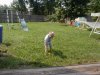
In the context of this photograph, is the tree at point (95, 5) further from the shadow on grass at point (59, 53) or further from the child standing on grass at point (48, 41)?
the child standing on grass at point (48, 41)

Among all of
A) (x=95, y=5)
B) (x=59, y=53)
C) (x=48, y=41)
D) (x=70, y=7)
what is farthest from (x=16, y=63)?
(x=70, y=7)

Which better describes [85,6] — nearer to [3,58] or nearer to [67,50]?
[67,50]

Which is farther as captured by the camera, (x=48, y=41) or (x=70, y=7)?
(x=70, y=7)

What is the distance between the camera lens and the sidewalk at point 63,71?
22.9 feet

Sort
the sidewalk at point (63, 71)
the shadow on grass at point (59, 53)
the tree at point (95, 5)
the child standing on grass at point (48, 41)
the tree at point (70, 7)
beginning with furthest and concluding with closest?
the tree at point (70, 7)
the tree at point (95, 5)
the child standing on grass at point (48, 41)
the shadow on grass at point (59, 53)
the sidewalk at point (63, 71)

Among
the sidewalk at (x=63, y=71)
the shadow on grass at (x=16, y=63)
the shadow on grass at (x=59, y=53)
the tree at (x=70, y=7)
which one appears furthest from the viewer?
the tree at (x=70, y=7)

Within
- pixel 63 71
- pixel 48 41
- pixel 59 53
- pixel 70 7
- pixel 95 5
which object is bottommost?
pixel 63 71

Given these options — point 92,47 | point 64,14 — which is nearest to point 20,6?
point 64,14

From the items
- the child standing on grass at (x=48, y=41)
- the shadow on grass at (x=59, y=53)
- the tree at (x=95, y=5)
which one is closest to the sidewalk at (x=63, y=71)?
the shadow on grass at (x=59, y=53)

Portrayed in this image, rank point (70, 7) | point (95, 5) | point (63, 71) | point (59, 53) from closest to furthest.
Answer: point (63, 71) < point (59, 53) < point (95, 5) < point (70, 7)

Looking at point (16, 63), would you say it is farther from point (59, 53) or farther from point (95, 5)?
point (95, 5)

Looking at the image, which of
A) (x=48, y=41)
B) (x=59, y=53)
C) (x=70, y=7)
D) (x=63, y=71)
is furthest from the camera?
(x=70, y=7)

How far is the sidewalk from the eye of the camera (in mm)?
6973

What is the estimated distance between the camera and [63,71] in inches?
289
